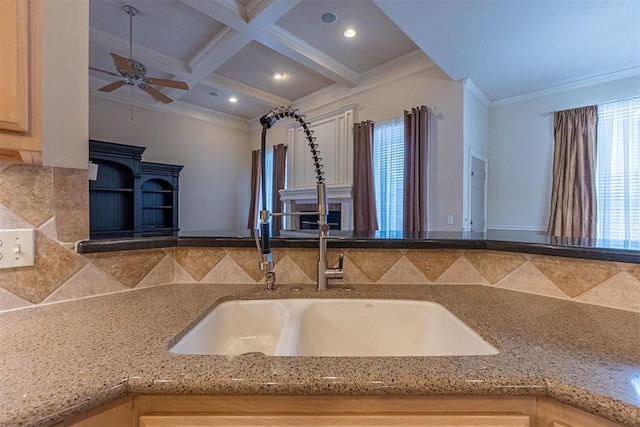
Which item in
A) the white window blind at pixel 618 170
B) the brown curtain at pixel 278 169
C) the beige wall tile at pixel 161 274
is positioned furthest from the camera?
the brown curtain at pixel 278 169

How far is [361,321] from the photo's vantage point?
94 centimetres

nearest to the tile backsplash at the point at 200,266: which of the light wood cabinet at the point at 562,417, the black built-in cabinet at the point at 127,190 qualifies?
the light wood cabinet at the point at 562,417

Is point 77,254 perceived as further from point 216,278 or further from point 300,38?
point 300,38

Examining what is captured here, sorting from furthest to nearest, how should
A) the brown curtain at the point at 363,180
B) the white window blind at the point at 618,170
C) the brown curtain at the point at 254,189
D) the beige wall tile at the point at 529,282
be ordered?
the brown curtain at the point at 254,189
the brown curtain at the point at 363,180
the white window blind at the point at 618,170
the beige wall tile at the point at 529,282

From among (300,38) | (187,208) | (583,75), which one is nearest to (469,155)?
(583,75)

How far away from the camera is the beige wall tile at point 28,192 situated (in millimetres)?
795

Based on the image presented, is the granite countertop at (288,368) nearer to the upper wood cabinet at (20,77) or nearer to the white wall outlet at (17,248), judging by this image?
the white wall outlet at (17,248)

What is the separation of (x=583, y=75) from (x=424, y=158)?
213 cm

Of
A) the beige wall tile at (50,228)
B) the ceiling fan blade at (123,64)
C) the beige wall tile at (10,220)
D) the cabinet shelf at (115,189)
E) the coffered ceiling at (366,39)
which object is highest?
the coffered ceiling at (366,39)

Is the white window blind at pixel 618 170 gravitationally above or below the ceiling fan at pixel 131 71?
below

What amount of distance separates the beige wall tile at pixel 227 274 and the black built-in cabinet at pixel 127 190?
11.4 feet

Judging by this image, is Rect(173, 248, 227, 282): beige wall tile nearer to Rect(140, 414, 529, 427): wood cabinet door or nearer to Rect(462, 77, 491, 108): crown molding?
Rect(140, 414, 529, 427): wood cabinet door

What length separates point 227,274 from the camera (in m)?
1.08

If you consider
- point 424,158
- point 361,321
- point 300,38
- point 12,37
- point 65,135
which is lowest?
point 361,321
